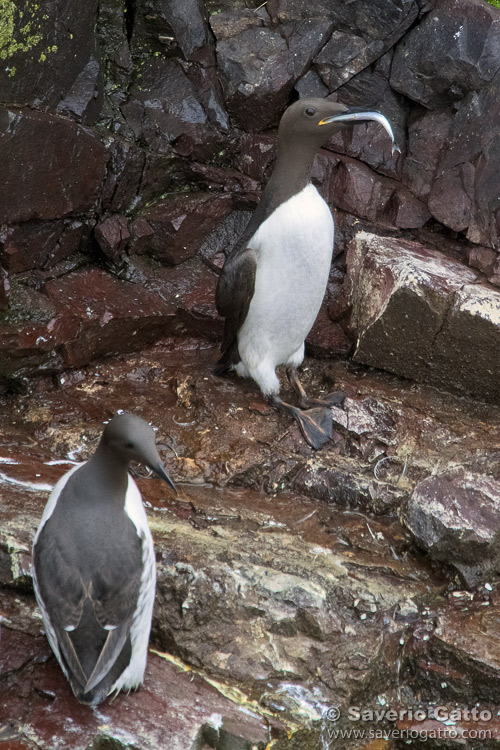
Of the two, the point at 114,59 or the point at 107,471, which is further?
the point at 114,59

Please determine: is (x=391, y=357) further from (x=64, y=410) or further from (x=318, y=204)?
(x=64, y=410)

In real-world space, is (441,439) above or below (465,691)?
above

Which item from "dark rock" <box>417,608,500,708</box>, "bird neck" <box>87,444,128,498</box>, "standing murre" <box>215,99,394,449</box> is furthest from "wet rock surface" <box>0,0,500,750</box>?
"bird neck" <box>87,444,128,498</box>

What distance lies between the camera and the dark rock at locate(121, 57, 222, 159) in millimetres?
5934

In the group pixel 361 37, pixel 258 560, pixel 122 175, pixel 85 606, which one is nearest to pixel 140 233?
pixel 122 175

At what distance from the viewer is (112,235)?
5750 mm

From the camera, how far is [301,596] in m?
3.70

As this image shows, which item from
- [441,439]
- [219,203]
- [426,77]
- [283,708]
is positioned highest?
[426,77]

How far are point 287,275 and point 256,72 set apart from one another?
1881 millimetres

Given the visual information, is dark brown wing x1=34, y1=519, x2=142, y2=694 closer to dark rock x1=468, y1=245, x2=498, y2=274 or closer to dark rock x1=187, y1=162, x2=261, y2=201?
dark rock x1=468, y1=245, x2=498, y2=274

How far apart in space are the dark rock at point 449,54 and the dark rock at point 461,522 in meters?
2.79

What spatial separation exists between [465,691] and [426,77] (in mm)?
3848

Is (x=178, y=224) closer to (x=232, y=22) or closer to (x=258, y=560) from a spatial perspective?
(x=232, y=22)

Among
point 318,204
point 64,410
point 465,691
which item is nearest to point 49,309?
point 64,410
